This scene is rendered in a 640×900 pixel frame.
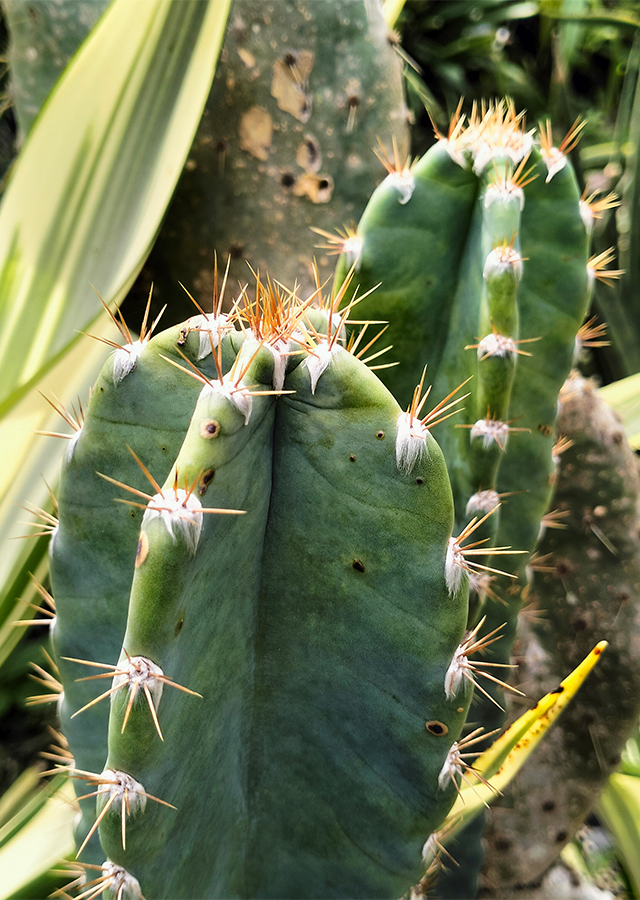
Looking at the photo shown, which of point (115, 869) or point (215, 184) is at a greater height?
point (215, 184)

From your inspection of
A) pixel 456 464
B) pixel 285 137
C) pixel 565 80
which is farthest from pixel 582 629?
pixel 565 80

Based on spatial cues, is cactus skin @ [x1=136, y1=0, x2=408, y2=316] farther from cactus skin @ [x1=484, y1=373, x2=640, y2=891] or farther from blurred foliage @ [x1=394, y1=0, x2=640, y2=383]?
blurred foliage @ [x1=394, y1=0, x2=640, y2=383]

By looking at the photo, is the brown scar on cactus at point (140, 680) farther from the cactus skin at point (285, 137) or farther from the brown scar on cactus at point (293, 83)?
the brown scar on cactus at point (293, 83)

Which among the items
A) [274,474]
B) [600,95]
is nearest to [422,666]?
[274,474]

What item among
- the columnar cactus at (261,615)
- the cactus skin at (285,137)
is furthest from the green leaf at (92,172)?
the columnar cactus at (261,615)

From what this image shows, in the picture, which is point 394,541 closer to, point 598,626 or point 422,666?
point 422,666

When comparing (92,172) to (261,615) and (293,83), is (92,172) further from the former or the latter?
(261,615)

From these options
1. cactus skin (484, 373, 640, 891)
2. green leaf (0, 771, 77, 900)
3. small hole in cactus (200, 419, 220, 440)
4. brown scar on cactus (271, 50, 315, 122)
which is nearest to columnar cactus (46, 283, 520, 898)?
small hole in cactus (200, 419, 220, 440)
